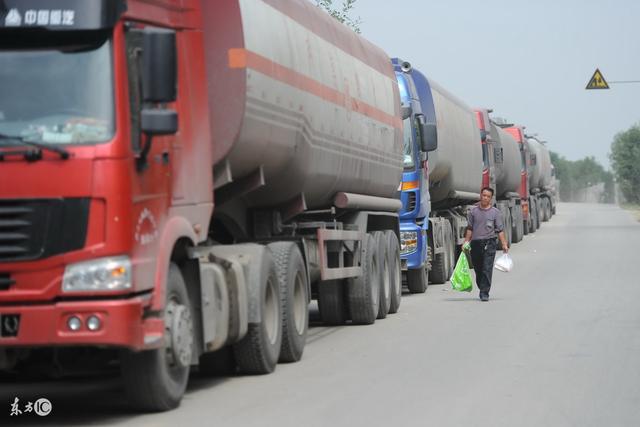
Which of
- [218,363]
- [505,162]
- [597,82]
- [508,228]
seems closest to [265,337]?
[218,363]

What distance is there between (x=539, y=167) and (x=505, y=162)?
54.2ft

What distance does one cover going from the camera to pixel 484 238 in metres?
21.2

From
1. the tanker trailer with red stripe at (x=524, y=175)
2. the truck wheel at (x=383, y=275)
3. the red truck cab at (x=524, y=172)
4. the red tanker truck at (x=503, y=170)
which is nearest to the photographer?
the truck wheel at (x=383, y=275)

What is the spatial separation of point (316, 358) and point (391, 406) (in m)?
3.58

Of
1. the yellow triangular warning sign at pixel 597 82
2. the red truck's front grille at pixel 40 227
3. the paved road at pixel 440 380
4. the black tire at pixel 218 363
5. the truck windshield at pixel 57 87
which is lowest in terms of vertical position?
the paved road at pixel 440 380

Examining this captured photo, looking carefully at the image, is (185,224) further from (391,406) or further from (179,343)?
(391,406)

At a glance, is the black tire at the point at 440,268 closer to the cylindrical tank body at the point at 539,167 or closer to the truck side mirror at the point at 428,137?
the truck side mirror at the point at 428,137

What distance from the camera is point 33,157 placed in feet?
30.1

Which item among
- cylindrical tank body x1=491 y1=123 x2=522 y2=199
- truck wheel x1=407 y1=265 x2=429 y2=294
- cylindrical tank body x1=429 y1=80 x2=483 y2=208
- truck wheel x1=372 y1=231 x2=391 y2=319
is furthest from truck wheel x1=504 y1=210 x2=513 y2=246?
truck wheel x1=372 y1=231 x2=391 y2=319

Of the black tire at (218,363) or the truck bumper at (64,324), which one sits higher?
the truck bumper at (64,324)

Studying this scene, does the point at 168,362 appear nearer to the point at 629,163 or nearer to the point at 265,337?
the point at 265,337

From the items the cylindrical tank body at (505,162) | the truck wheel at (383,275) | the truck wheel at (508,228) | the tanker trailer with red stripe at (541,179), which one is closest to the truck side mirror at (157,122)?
the truck wheel at (383,275)

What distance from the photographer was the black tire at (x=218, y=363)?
1261 centimetres

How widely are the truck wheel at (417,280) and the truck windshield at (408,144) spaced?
1905mm
